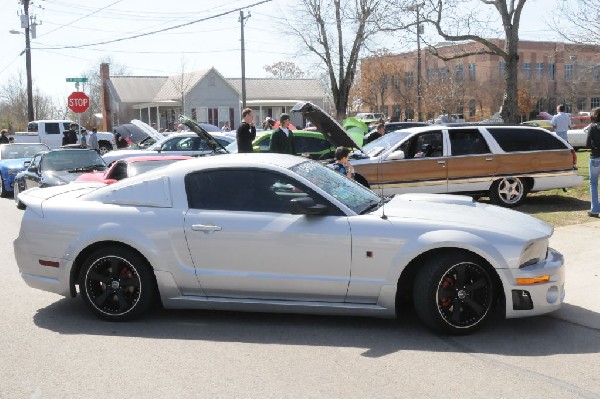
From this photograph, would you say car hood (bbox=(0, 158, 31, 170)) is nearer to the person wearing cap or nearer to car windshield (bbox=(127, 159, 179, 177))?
car windshield (bbox=(127, 159, 179, 177))

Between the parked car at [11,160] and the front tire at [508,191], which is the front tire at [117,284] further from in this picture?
the parked car at [11,160]

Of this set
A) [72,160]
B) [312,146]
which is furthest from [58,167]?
[312,146]

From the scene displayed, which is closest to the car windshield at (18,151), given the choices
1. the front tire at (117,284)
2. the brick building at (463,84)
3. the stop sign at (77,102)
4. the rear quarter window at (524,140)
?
the stop sign at (77,102)

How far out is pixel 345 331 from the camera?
5.80 metres

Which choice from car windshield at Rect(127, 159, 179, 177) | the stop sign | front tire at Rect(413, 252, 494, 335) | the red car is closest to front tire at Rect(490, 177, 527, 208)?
the red car

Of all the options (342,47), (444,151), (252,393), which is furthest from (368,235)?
(342,47)

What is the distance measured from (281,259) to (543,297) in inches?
85.4

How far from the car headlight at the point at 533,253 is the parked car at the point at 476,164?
6807 millimetres

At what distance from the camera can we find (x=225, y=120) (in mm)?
58719

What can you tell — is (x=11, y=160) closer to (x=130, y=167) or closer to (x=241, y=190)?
(x=130, y=167)

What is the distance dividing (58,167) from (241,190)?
10.9m

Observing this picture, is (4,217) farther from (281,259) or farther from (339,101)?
(339,101)

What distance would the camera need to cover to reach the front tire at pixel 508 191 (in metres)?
12.6

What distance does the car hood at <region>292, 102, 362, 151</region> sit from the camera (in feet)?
38.3
